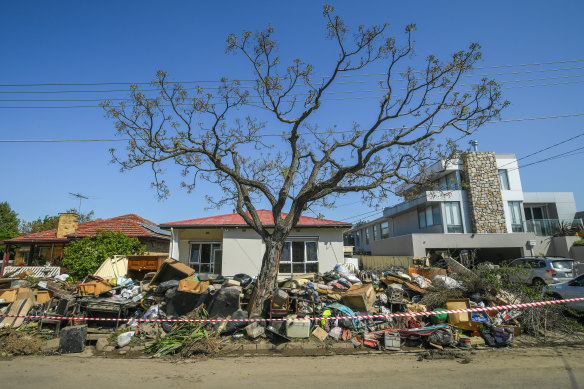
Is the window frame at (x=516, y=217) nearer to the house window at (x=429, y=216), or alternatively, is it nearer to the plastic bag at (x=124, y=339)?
the house window at (x=429, y=216)

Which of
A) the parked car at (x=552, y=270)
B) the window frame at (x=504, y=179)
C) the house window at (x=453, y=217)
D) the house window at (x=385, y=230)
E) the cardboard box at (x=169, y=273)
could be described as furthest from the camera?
the house window at (x=385, y=230)

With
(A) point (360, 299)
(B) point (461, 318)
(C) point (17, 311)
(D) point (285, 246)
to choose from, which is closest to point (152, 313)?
(C) point (17, 311)

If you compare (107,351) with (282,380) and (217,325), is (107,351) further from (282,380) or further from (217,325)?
(282,380)

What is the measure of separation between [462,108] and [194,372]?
10.3 m

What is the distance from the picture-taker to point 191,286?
9555 mm

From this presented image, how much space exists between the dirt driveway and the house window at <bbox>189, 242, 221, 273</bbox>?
33.6 ft

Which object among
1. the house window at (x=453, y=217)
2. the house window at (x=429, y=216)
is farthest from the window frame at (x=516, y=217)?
the house window at (x=429, y=216)

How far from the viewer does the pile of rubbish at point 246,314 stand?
7.52m

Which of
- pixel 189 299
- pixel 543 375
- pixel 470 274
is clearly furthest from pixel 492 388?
pixel 189 299

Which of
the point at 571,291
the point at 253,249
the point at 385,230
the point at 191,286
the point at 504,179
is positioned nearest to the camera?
the point at 571,291

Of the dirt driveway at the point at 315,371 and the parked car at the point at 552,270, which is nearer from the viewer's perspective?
the dirt driveway at the point at 315,371

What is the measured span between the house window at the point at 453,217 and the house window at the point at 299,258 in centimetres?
1381

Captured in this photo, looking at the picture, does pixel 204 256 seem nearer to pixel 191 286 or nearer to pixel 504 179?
pixel 191 286

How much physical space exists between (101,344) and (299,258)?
33.1 ft
